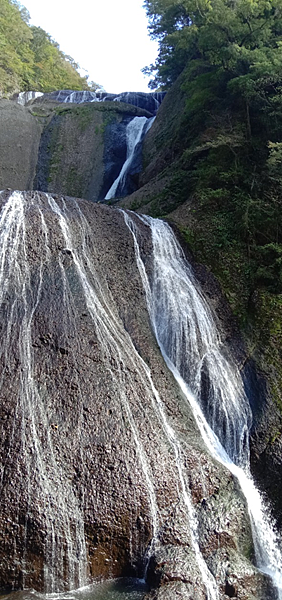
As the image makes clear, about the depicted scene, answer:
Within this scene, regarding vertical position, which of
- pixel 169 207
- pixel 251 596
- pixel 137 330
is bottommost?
pixel 251 596

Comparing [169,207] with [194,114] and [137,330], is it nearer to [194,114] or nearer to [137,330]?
[194,114]

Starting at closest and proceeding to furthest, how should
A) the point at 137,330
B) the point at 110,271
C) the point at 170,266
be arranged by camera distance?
the point at 137,330
the point at 110,271
the point at 170,266

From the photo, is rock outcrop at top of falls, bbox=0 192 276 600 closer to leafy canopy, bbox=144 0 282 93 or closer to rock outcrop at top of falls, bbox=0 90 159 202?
leafy canopy, bbox=144 0 282 93

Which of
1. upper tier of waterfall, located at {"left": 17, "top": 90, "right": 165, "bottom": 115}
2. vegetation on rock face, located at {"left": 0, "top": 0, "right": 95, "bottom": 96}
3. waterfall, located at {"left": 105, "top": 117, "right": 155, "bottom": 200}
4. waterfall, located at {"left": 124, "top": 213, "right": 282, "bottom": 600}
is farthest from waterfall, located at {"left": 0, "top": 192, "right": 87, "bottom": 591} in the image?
vegetation on rock face, located at {"left": 0, "top": 0, "right": 95, "bottom": 96}

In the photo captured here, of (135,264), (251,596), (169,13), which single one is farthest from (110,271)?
(169,13)

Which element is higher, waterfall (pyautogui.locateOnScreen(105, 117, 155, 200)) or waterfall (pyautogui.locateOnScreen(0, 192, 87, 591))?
waterfall (pyautogui.locateOnScreen(105, 117, 155, 200))
